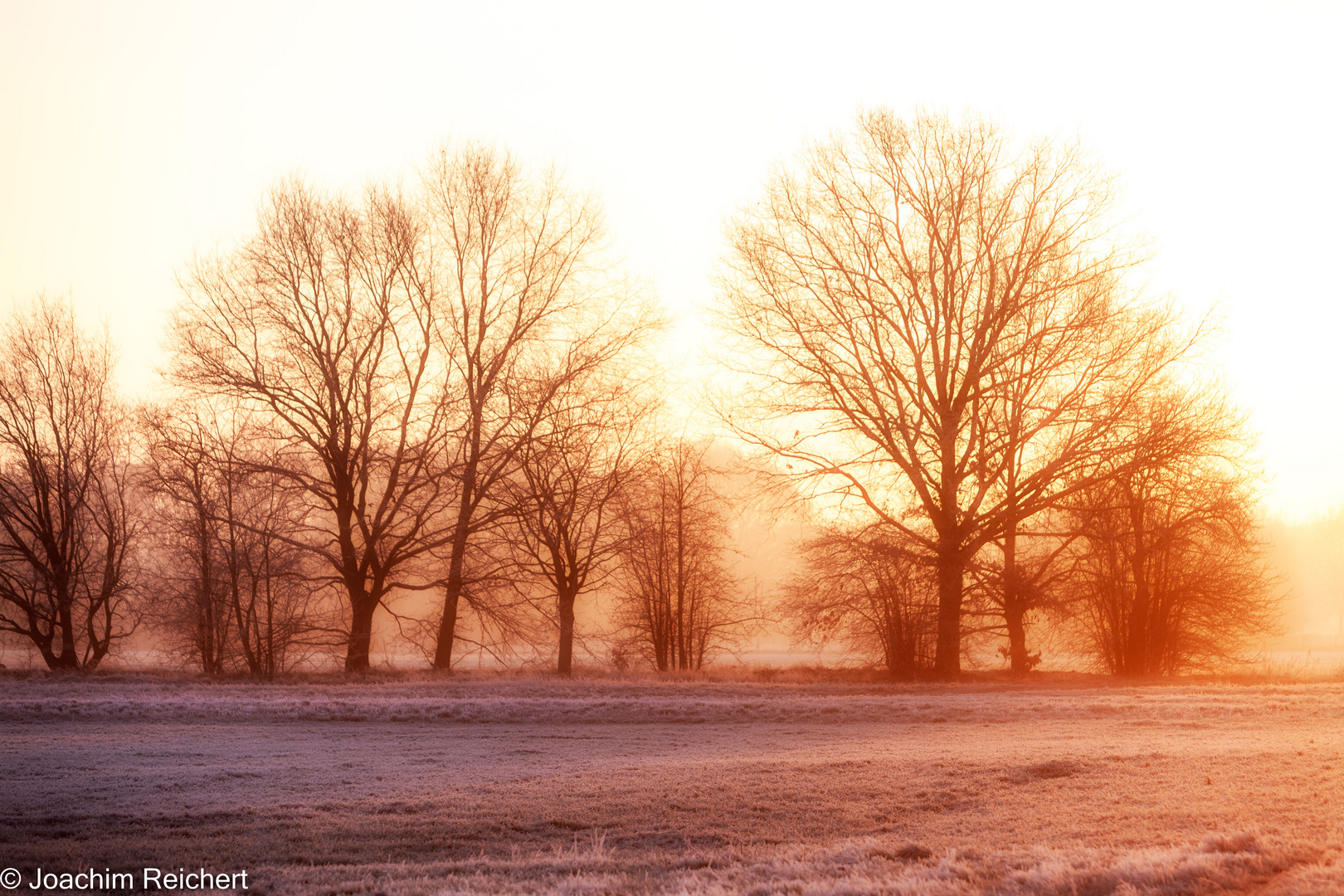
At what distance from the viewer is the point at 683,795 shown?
30.7ft

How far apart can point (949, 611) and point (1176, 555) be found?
28.5ft

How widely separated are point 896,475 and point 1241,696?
10237mm

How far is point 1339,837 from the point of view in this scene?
647cm

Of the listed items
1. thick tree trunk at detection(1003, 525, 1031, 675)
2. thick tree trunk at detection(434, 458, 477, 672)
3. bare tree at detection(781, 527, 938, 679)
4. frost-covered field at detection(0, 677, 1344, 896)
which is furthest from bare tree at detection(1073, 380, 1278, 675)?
thick tree trunk at detection(434, 458, 477, 672)

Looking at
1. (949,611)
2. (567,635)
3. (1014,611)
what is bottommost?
(567,635)

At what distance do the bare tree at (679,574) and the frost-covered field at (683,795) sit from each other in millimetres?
14483

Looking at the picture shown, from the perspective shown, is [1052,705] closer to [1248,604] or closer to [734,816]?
[734,816]

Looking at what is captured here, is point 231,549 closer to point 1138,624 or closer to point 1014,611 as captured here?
point 1014,611

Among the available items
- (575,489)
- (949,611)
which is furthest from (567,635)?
(949,611)

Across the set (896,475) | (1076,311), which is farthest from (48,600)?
(1076,311)

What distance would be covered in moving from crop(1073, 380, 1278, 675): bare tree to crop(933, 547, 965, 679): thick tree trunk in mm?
3251

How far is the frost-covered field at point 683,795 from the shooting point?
20.9 feet

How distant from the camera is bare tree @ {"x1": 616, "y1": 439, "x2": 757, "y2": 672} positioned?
31.5 meters

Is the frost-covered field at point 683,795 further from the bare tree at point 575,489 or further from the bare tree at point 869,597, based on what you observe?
the bare tree at point 575,489
